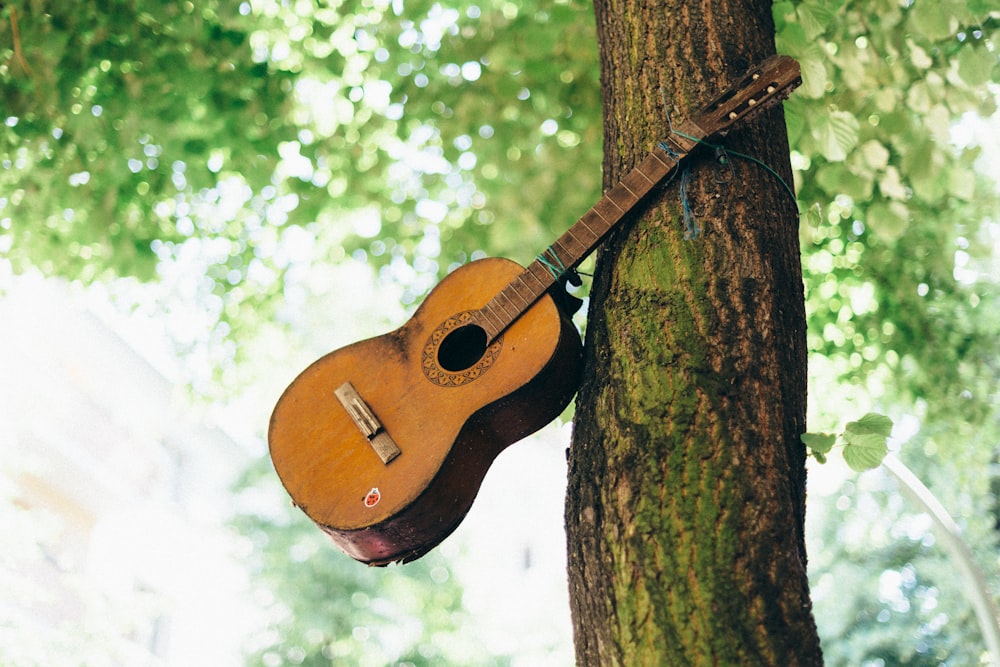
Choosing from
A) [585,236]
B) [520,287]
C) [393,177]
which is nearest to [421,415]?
[520,287]

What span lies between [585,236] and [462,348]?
419mm

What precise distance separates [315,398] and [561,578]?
386 inches

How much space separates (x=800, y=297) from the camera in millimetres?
1758

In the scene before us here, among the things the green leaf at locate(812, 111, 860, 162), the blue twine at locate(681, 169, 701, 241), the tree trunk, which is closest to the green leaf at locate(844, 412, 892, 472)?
the tree trunk

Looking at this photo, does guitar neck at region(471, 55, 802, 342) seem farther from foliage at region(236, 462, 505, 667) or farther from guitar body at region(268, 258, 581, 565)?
foliage at region(236, 462, 505, 667)

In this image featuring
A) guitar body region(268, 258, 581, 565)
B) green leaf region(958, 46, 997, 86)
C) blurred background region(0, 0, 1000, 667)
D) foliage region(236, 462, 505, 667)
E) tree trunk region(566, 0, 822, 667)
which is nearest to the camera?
tree trunk region(566, 0, 822, 667)

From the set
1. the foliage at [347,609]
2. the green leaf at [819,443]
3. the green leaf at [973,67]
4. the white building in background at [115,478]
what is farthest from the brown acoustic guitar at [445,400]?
the foliage at [347,609]

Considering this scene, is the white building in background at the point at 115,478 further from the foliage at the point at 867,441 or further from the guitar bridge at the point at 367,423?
the foliage at the point at 867,441

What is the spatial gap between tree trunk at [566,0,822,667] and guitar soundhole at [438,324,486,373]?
1.13ft

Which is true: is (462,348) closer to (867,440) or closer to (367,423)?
(367,423)

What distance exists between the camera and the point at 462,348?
2.08 meters

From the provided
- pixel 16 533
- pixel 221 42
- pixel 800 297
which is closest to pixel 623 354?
pixel 800 297

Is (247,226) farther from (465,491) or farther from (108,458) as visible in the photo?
(108,458)

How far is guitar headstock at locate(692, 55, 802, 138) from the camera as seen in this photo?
5.94 ft
